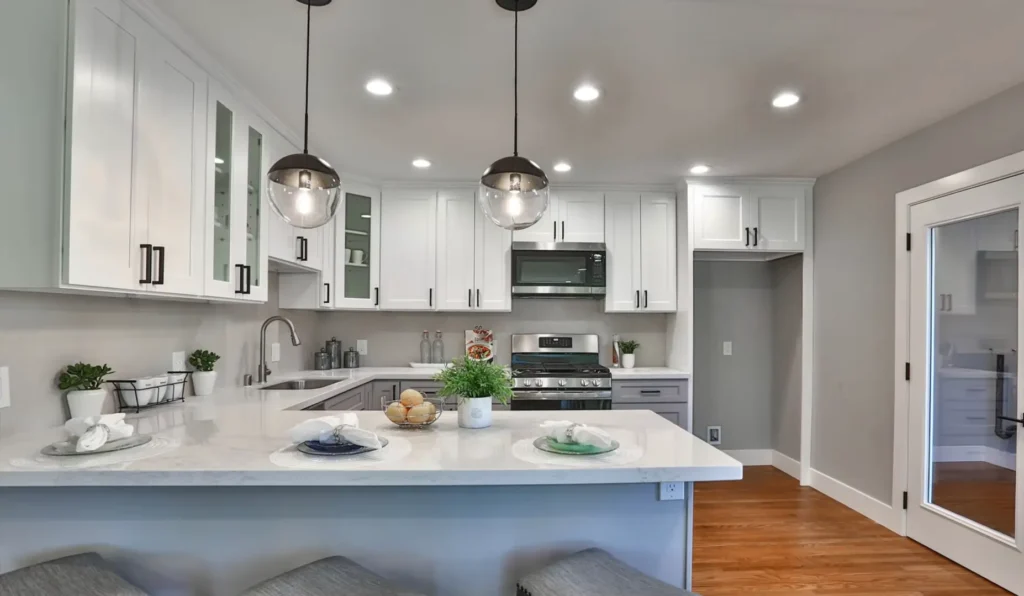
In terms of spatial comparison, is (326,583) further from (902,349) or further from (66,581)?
(902,349)

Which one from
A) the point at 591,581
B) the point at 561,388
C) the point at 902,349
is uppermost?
the point at 902,349

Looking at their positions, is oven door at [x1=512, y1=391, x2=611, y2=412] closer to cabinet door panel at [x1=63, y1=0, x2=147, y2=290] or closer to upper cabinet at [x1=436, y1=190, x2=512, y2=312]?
upper cabinet at [x1=436, y1=190, x2=512, y2=312]

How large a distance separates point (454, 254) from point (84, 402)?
106 inches

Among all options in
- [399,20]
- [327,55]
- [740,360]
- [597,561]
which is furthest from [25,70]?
[740,360]

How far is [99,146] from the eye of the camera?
1655 mm

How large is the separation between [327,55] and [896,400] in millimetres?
3525

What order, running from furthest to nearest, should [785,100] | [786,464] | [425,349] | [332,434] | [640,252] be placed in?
[425,349], [786,464], [640,252], [785,100], [332,434]

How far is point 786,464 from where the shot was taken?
4.41 m

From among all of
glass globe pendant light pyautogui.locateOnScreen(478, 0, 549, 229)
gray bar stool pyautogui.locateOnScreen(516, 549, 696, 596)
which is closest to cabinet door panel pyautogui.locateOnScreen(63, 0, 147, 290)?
glass globe pendant light pyautogui.locateOnScreen(478, 0, 549, 229)

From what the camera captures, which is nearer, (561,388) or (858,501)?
(858,501)

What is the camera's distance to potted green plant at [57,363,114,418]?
1.91 metres

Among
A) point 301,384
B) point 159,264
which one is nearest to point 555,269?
point 301,384

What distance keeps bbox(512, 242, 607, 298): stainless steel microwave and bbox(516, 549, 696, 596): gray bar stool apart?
9.40 ft

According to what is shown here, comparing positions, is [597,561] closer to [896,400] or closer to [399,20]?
[399,20]
